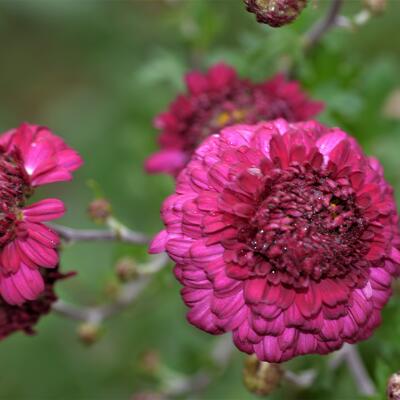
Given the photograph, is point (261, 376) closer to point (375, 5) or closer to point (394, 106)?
point (375, 5)

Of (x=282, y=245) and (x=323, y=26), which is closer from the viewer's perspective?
(x=282, y=245)

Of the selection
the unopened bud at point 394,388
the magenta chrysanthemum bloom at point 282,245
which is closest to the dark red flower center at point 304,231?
the magenta chrysanthemum bloom at point 282,245

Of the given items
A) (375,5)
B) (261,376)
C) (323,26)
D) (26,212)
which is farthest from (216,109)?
(261,376)

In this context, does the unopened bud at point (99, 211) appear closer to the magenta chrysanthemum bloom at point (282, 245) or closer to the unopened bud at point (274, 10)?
the magenta chrysanthemum bloom at point (282, 245)

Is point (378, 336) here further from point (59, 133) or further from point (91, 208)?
point (59, 133)

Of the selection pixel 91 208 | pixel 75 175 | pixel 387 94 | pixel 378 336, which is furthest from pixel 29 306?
pixel 75 175
